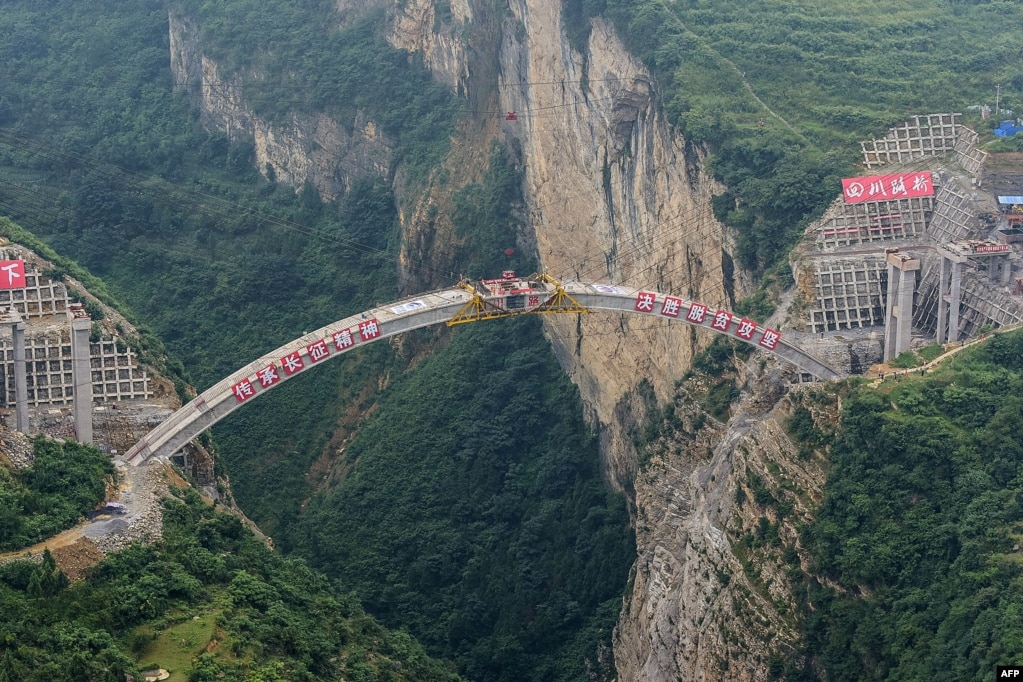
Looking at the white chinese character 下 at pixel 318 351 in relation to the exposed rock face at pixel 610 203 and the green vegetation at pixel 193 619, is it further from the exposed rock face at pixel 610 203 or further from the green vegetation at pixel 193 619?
the exposed rock face at pixel 610 203

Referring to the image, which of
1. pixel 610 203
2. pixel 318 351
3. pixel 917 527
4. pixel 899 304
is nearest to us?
pixel 917 527

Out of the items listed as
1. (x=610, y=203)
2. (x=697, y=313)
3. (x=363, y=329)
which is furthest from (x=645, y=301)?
(x=610, y=203)

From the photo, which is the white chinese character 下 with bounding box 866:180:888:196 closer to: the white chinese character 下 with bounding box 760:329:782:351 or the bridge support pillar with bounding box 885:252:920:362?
the bridge support pillar with bounding box 885:252:920:362

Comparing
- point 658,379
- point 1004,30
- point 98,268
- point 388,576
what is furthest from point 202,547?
point 1004,30

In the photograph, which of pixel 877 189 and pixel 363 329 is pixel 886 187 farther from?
pixel 363 329

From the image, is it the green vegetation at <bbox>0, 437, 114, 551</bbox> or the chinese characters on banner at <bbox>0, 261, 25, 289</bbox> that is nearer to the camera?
the green vegetation at <bbox>0, 437, 114, 551</bbox>

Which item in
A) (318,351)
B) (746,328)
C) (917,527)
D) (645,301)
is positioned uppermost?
(645,301)

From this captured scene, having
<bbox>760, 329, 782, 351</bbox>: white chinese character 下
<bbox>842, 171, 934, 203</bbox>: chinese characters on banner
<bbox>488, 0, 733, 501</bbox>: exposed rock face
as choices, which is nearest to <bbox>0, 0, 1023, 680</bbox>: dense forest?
<bbox>842, 171, 934, 203</bbox>: chinese characters on banner
